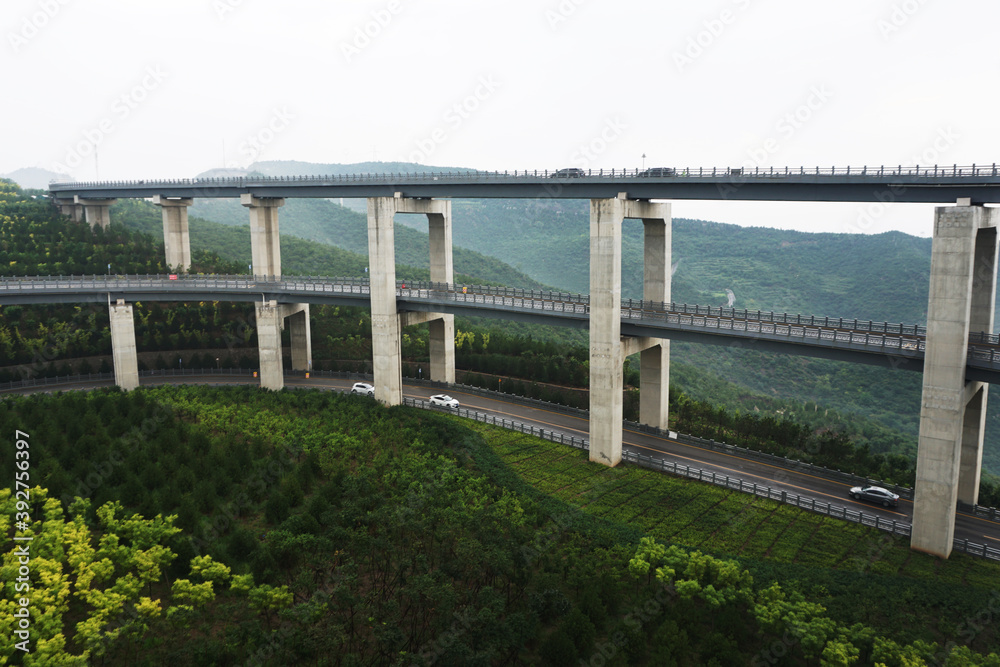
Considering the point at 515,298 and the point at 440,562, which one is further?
the point at 515,298

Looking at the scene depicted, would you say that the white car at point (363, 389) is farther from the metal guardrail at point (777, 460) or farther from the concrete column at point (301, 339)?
the metal guardrail at point (777, 460)

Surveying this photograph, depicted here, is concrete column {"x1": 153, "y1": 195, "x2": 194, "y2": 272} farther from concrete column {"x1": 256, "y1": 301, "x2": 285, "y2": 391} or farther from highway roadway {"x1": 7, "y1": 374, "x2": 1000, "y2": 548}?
concrete column {"x1": 256, "y1": 301, "x2": 285, "y2": 391}

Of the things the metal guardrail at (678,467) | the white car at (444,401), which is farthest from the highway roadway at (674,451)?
the white car at (444,401)

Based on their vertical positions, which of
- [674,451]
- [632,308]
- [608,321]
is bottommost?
[674,451]

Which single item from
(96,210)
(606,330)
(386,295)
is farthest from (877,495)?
(96,210)

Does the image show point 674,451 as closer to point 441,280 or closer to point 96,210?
point 441,280
